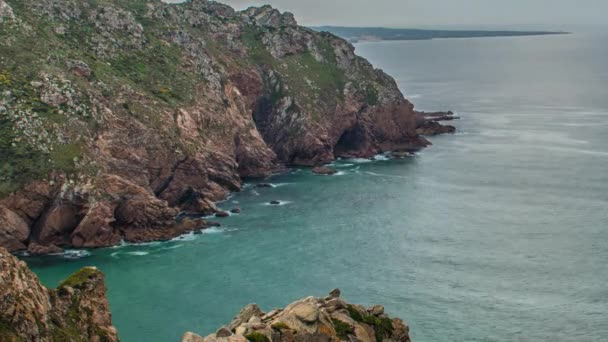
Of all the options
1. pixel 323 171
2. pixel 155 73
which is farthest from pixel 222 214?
pixel 155 73

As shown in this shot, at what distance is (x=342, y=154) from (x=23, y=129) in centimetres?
7683

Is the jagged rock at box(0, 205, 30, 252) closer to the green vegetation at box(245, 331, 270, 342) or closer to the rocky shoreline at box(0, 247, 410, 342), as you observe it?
the rocky shoreline at box(0, 247, 410, 342)

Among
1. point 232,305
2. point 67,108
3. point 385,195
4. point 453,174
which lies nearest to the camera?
point 232,305

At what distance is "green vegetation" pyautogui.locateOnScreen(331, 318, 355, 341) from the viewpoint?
1752 inches

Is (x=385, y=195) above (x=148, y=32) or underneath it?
underneath

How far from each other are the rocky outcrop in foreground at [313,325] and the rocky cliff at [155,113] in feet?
210

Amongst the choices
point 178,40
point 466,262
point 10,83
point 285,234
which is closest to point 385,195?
point 285,234

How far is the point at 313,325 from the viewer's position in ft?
141

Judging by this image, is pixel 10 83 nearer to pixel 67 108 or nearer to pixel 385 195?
pixel 67 108

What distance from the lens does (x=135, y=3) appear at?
160m

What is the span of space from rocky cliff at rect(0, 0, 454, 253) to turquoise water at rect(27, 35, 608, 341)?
705cm

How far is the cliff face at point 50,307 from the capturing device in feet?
136

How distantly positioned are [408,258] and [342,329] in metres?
53.9

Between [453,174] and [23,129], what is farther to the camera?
[453,174]
